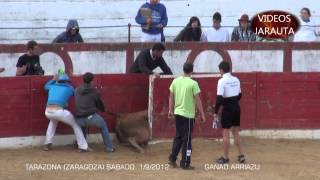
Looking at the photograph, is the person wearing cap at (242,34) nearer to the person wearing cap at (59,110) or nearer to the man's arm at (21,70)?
the person wearing cap at (59,110)

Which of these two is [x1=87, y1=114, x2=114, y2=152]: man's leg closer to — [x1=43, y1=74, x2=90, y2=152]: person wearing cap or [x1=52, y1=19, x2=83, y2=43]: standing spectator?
[x1=43, y1=74, x2=90, y2=152]: person wearing cap

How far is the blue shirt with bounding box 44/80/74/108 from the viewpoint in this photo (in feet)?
39.6

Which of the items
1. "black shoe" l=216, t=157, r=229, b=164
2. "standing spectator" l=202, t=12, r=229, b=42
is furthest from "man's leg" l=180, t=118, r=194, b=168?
"standing spectator" l=202, t=12, r=229, b=42

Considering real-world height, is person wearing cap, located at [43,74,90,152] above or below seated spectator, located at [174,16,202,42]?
below

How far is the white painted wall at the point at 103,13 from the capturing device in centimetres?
1659

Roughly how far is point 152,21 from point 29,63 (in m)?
2.82

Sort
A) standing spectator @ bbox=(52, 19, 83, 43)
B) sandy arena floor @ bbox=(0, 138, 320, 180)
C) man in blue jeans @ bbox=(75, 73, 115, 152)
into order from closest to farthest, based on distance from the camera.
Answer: sandy arena floor @ bbox=(0, 138, 320, 180)
man in blue jeans @ bbox=(75, 73, 115, 152)
standing spectator @ bbox=(52, 19, 83, 43)

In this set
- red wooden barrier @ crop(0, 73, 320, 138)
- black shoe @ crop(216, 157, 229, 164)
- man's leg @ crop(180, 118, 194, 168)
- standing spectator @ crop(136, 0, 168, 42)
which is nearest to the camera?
man's leg @ crop(180, 118, 194, 168)

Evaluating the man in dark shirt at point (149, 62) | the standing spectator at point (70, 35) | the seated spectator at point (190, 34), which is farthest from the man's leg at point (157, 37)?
the man in dark shirt at point (149, 62)

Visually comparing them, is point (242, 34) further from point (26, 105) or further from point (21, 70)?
point (26, 105)

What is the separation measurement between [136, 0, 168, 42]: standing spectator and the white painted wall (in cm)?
202

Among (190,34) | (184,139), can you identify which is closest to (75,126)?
(184,139)

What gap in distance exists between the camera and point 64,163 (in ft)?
37.0

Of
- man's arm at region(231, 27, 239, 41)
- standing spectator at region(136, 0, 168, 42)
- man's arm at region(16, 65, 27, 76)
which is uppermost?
standing spectator at region(136, 0, 168, 42)
